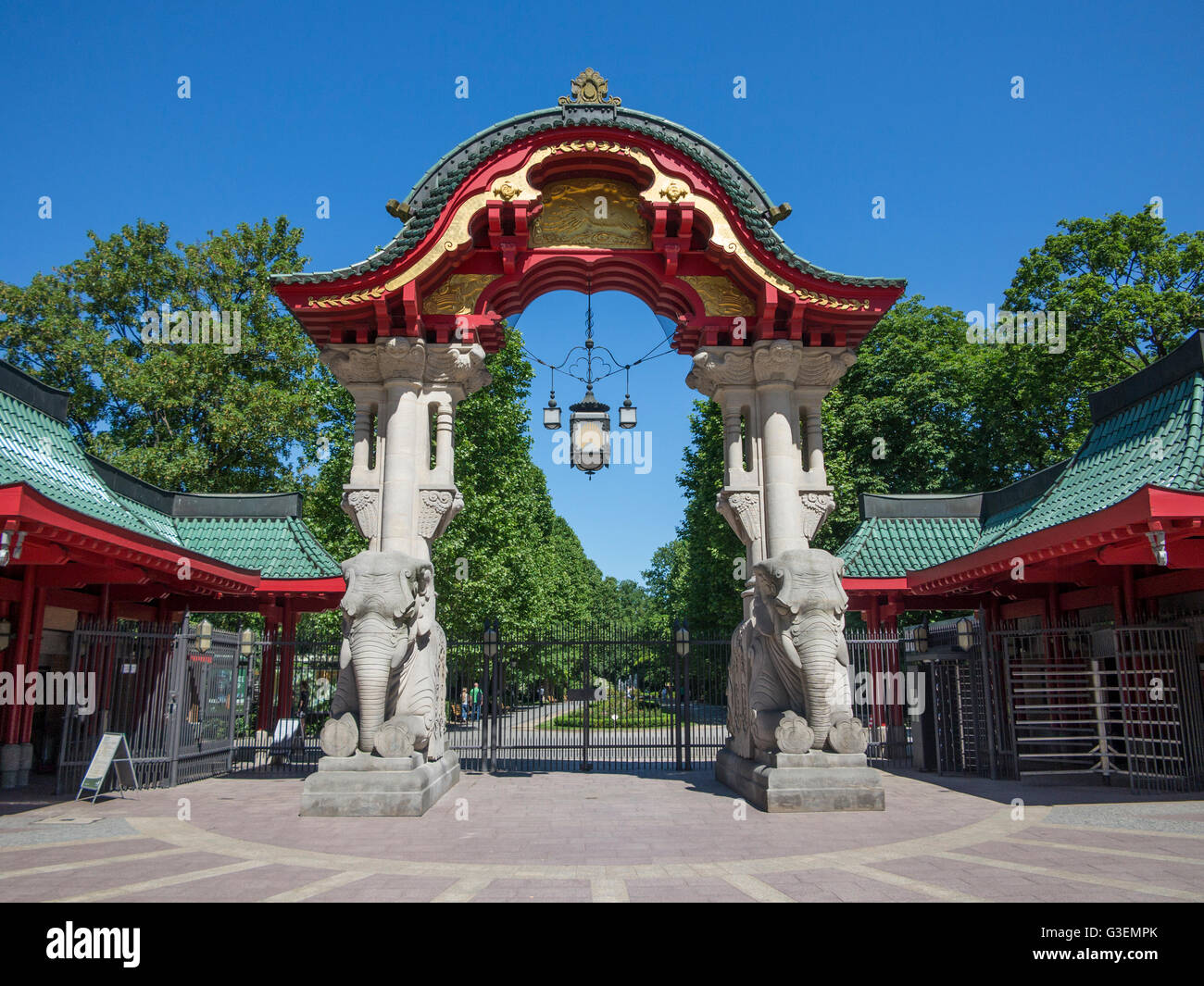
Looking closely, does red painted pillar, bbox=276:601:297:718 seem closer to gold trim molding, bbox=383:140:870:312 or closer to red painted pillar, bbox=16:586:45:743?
red painted pillar, bbox=16:586:45:743

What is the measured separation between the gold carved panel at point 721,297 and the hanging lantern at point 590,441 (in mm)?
2345

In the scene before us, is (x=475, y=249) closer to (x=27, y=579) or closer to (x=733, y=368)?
(x=733, y=368)

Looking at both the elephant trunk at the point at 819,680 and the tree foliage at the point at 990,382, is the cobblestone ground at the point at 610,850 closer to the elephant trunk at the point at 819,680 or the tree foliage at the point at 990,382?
the elephant trunk at the point at 819,680

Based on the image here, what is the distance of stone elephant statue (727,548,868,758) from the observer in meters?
9.56

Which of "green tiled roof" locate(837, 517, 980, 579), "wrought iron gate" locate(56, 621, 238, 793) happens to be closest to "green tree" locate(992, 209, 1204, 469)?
"green tiled roof" locate(837, 517, 980, 579)

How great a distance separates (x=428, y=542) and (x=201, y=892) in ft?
19.9

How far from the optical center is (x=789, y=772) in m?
9.46

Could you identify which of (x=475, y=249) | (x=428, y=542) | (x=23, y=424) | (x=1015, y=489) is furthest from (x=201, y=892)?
(x=1015, y=489)

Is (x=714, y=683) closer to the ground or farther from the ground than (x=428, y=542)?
closer to the ground

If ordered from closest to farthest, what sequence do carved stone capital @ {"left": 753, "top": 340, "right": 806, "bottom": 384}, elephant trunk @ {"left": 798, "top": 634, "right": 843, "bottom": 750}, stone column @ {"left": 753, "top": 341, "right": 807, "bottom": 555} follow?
elephant trunk @ {"left": 798, "top": 634, "right": 843, "bottom": 750}, stone column @ {"left": 753, "top": 341, "right": 807, "bottom": 555}, carved stone capital @ {"left": 753, "top": 340, "right": 806, "bottom": 384}

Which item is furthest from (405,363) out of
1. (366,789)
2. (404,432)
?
(366,789)

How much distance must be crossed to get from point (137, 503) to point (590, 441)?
11.5 metres

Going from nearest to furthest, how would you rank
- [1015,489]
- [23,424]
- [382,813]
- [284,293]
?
[382,813], [284,293], [23,424], [1015,489]

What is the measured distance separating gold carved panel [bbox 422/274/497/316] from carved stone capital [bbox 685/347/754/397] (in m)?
3.40
